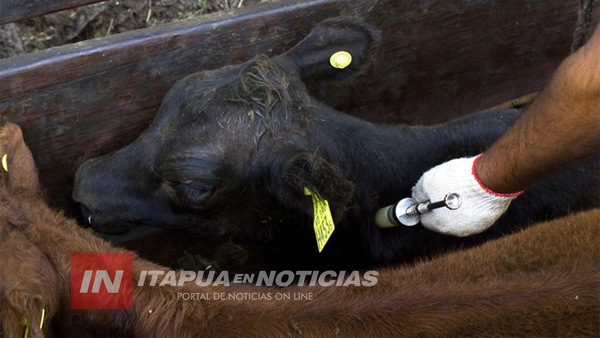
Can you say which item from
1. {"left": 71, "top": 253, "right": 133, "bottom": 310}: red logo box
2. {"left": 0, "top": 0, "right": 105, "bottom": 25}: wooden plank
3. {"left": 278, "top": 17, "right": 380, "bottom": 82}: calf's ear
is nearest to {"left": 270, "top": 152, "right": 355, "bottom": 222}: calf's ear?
{"left": 278, "top": 17, "right": 380, "bottom": 82}: calf's ear

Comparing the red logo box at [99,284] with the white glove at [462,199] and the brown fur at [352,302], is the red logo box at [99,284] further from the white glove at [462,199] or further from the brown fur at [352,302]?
the white glove at [462,199]

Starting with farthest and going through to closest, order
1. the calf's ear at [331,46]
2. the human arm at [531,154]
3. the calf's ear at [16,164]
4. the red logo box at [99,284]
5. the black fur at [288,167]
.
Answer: the calf's ear at [331,46] → the black fur at [288,167] → the calf's ear at [16,164] → the human arm at [531,154] → the red logo box at [99,284]

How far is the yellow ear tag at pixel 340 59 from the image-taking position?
290 cm

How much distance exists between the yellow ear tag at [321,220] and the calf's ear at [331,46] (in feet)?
2.03

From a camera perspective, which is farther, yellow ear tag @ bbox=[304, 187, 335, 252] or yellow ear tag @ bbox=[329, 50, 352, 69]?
yellow ear tag @ bbox=[329, 50, 352, 69]

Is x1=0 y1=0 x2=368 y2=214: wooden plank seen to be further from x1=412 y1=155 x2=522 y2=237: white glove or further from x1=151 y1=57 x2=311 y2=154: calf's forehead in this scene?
x1=412 y1=155 x2=522 y2=237: white glove

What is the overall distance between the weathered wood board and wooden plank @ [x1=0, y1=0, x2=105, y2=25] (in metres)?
0.17

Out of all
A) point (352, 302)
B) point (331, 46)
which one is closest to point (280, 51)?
point (331, 46)

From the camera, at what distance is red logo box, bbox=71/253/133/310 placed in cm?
193

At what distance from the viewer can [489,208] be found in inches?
99.0

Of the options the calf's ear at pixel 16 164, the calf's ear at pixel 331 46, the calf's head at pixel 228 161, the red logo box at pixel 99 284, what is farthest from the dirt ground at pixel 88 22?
the red logo box at pixel 99 284

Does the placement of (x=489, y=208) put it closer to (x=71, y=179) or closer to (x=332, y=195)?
(x=332, y=195)

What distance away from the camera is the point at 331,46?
2.89 m

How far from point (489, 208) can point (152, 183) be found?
129 centimetres
